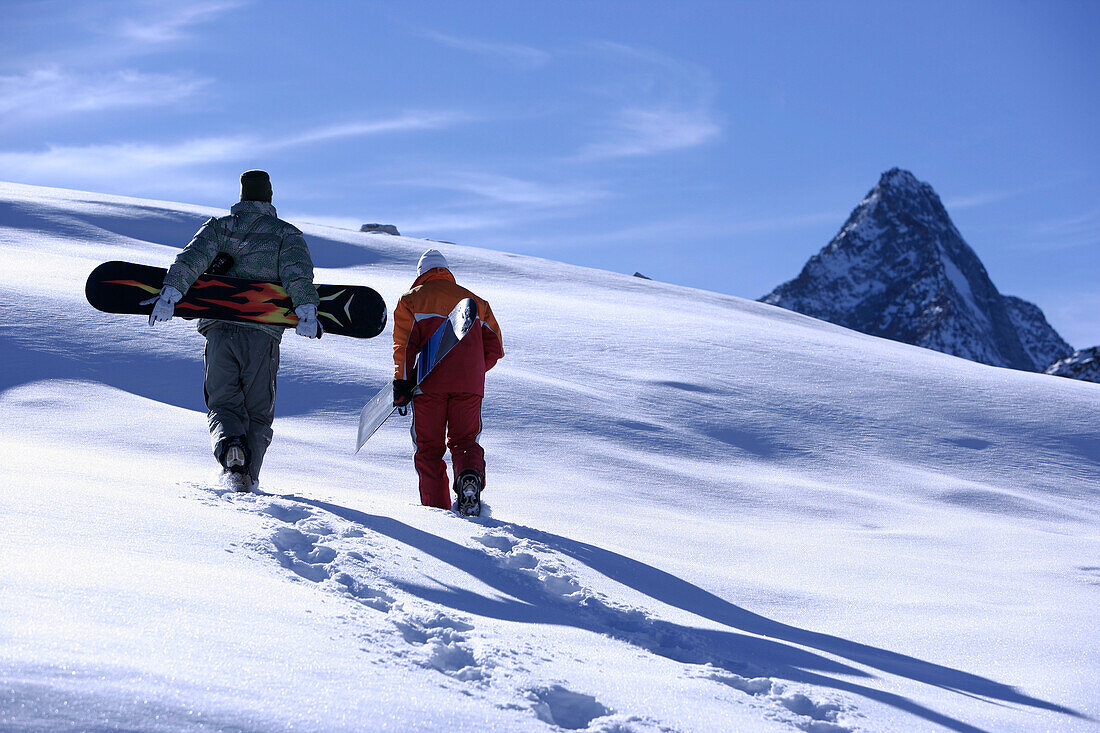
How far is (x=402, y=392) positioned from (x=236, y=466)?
924 mm

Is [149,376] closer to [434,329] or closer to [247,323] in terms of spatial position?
[247,323]

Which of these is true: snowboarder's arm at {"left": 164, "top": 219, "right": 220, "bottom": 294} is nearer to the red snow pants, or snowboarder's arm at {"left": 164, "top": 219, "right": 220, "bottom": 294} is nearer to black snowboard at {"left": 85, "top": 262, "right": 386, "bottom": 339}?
black snowboard at {"left": 85, "top": 262, "right": 386, "bottom": 339}

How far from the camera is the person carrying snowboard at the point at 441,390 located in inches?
181

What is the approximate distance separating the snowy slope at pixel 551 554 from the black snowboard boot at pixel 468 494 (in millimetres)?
118

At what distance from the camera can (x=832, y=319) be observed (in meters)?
197

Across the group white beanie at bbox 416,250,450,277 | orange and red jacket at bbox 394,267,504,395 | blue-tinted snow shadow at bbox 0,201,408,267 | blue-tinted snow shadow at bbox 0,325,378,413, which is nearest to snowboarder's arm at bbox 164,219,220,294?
orange and red jacket at bbox 394,267,504,395

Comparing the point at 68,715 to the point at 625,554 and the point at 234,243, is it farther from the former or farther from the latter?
the point at 234,243

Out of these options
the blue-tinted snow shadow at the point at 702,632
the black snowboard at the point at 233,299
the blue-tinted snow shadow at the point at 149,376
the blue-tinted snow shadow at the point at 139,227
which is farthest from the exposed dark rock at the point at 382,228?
the blue-tinted snow shadow at the point at 702,632

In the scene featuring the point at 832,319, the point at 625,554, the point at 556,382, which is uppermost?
the point at 832,319

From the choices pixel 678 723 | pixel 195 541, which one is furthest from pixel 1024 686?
pixel 195 541

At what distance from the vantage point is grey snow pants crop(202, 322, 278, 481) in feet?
14.4

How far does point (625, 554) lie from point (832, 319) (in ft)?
667

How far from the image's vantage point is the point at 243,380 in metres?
4.48

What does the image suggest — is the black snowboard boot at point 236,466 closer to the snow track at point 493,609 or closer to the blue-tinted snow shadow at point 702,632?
the snow track at point 493,609
